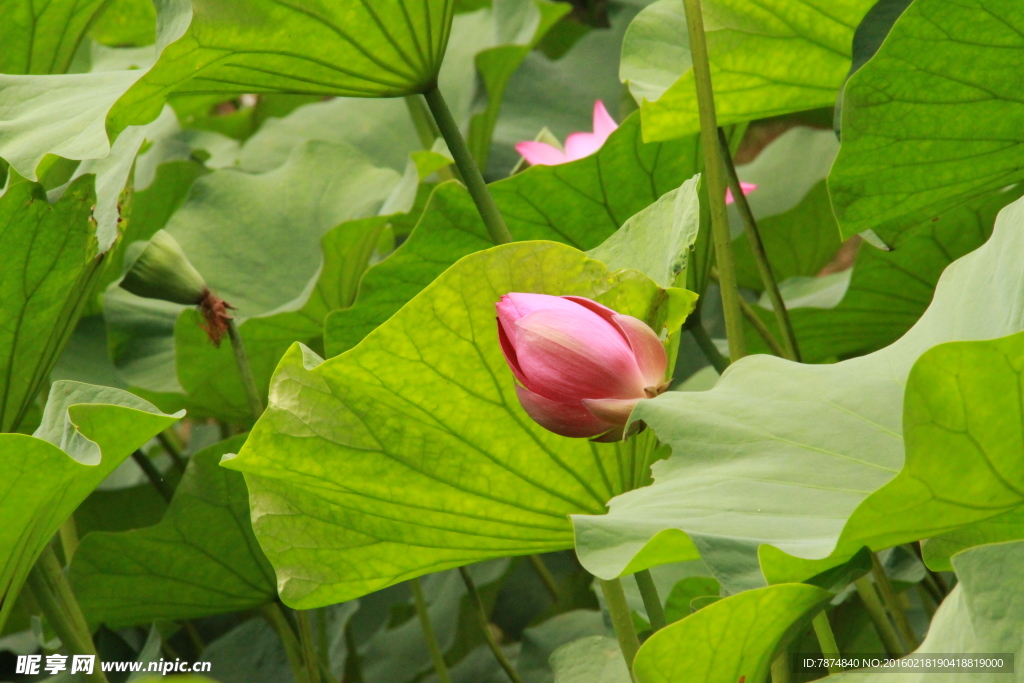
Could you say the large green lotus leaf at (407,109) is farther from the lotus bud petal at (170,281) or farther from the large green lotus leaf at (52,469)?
the large green lotus leaf at (52,469)

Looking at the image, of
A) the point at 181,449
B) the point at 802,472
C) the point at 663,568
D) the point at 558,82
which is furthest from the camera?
the point at 558,82

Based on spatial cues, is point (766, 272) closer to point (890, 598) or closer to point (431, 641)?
point (890, 598)

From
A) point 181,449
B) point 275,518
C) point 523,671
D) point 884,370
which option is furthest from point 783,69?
point 181,449

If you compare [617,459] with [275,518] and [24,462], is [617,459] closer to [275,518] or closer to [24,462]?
[275,518]

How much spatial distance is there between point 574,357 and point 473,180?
0.75ft

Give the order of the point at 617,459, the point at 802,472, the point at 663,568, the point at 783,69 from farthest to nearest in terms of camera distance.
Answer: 1. the point at 663,568
2. the point at 783,69
3. the point at 617,459
4. the point at 802,472

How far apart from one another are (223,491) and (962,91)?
2.38ft

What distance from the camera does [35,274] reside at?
0.74 metres

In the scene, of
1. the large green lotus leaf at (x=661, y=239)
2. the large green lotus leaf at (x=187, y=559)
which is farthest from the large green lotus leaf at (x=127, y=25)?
the large green lotus leaf at (x=661, y=239)

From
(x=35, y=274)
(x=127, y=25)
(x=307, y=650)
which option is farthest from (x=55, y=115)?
A: (x=127, y=25)

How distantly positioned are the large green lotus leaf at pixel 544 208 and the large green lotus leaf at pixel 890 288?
0.27m

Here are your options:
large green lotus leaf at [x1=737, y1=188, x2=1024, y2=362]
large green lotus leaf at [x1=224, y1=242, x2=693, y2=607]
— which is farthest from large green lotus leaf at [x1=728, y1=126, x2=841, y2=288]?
large green lotus leaf at [x1=224, y1=242, x2=693, y2=607]

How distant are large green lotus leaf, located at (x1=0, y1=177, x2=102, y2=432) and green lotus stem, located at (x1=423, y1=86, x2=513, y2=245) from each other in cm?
30

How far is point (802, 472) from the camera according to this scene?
0.47 m
